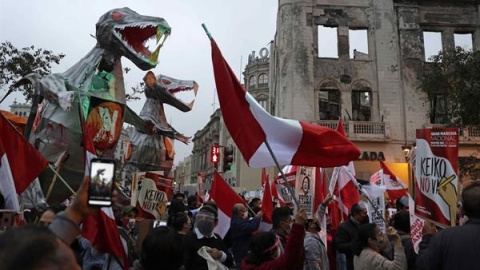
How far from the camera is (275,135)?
13.1ft

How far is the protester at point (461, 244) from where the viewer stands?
2.60 meters

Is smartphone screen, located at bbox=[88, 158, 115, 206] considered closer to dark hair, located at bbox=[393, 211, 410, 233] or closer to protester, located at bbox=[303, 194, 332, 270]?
protester, located at bbox=[303, 194, 332, 270]

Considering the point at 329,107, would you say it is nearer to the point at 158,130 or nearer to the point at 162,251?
the point at 158,130

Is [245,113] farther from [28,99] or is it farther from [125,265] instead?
[28,99]

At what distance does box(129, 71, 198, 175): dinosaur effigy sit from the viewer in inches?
435

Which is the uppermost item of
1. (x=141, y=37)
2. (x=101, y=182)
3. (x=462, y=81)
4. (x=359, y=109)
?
(x=359, y=109)

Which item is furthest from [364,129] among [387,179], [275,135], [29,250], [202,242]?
[29,250]

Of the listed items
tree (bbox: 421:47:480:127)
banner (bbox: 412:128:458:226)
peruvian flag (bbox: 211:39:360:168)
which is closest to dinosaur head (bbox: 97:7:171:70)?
peruvian flag (bbox: 211:39:360:168)

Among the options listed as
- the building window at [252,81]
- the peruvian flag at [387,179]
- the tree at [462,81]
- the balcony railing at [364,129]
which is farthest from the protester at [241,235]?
the building window at [252,81]

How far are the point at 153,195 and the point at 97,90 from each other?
6.94ft

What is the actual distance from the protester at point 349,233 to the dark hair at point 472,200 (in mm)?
2089

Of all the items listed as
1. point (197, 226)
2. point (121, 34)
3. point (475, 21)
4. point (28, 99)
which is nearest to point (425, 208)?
point (197, 226)

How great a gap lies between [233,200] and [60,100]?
302 centimetres

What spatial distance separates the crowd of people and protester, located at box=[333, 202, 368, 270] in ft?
0.04
